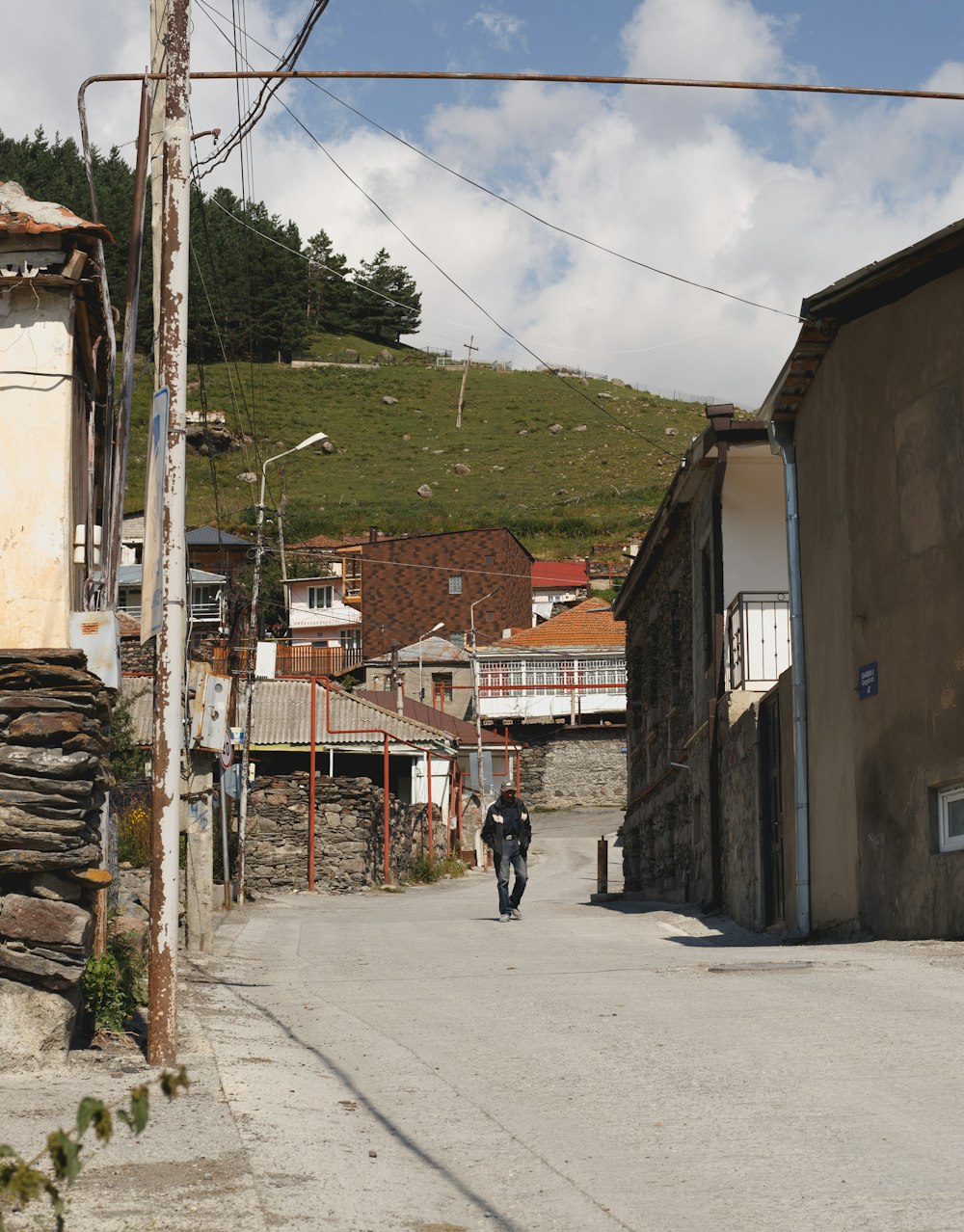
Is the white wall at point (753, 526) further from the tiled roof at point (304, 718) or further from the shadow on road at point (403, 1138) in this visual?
the tiled roof at point (304, 718)

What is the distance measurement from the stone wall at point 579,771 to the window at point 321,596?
23.8 m

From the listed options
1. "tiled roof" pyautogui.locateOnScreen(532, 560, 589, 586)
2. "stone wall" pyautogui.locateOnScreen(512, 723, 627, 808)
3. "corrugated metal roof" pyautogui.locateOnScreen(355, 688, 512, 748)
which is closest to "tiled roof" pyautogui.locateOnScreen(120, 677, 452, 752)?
"corrugated metal roof" pyautogui.locateOnScreen(355, 688, 512, 748)

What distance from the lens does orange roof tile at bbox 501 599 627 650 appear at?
207 ft

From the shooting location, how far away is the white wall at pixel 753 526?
1977 cm

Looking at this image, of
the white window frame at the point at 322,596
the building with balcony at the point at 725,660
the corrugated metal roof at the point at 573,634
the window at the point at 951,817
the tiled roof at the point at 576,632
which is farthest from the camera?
the white window frame at the point at 322,596

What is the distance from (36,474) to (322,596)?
2721 inches

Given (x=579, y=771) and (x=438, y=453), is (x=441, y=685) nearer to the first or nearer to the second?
(x=579, y=771)

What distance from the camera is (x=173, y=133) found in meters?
8.30

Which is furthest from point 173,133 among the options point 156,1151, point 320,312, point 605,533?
point 320,312

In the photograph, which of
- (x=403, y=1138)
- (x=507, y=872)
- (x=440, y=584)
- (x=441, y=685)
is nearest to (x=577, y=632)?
(x=441, y=685)

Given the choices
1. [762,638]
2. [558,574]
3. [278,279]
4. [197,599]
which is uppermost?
[278,279]

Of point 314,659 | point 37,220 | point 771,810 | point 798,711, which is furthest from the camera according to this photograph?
point 314,659

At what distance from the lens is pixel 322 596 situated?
78.6m

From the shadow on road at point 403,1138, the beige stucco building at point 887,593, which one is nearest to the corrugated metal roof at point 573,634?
the beige stucco building at point 887,593
